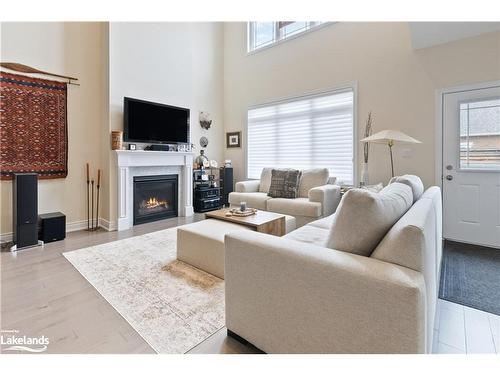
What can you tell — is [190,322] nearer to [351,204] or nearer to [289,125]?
[351,204]

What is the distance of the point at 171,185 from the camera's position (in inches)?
184

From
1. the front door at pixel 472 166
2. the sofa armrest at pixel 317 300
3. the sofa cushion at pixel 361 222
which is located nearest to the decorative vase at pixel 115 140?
the sofa armrest at pixel 317 300

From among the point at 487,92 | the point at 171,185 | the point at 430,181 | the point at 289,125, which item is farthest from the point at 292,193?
the point at 487,92

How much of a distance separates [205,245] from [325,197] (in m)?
1.94

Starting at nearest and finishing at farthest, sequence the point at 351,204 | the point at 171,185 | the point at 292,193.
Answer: the point at 351,204 < the point at 292,193 < the point at 171,185

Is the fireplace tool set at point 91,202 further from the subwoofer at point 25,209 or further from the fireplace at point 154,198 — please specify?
the subwoofer at point 25,209

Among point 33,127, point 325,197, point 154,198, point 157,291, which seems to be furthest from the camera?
point 154,198

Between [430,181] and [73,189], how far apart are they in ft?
16.5

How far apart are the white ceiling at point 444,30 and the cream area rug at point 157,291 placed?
3602 mm

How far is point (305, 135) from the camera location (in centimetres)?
472

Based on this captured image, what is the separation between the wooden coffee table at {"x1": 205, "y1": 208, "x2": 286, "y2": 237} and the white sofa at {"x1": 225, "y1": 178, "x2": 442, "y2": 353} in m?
1.07

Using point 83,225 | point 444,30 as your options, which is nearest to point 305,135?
point 444,30

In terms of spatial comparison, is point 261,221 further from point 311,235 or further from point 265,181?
point 265,181

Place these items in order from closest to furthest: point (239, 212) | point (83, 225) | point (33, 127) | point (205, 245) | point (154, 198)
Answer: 1. point (205, 245)
2. point (239, 212)
3. point (33, 127)
4. point (83, 225)
5. point (154, 198)
